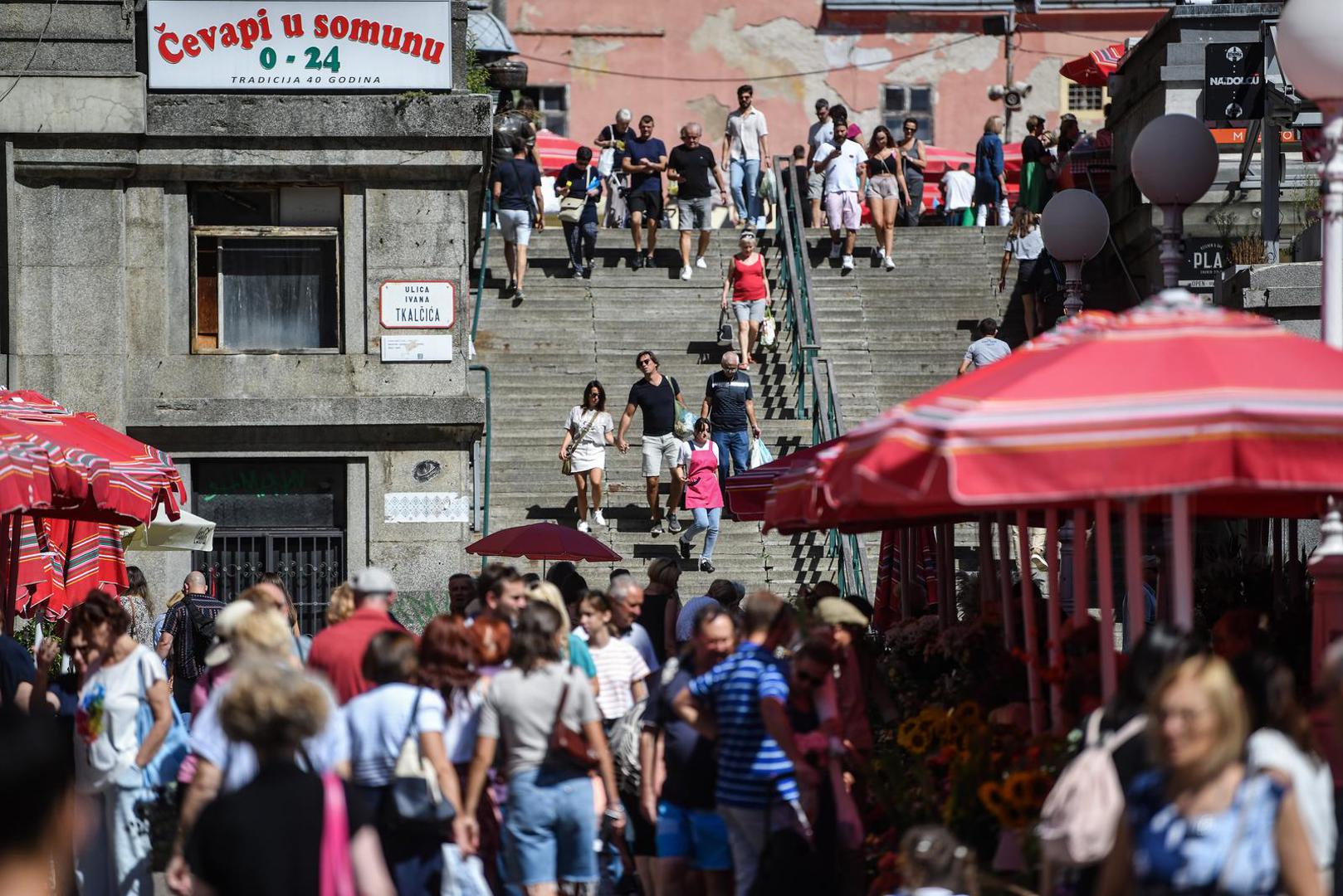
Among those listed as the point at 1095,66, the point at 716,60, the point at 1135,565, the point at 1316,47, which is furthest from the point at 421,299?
the point at 716,60

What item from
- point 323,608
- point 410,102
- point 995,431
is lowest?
point 323,608

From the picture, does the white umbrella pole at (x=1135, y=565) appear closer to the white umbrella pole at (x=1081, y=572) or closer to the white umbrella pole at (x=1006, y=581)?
the white umbrella pole at (x=1081, y=572)

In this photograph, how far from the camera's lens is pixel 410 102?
64.7ft

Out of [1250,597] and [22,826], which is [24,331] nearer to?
[1250,597]

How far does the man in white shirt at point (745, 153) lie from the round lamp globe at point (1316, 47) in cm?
1648

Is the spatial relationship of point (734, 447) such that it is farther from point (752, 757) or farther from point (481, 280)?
point (752, 757)

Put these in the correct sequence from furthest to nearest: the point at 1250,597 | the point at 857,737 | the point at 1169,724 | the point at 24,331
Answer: the point at 24,331
the point at 1250,597
the point at 857,737
the point at 1169,724

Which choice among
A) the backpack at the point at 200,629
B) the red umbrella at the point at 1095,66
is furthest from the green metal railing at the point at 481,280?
the red umbrella at the point at 1095,66

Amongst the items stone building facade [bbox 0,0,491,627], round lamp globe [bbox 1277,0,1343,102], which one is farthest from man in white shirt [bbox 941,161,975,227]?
round lamp globe [bbox 1277,0,1343,102]

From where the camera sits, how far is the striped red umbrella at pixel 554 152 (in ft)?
111

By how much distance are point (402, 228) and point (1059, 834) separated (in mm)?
13955

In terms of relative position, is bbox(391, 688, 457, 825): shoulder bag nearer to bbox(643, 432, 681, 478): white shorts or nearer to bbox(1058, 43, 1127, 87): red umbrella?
bbox(643, 432, 681, 478): white shorts

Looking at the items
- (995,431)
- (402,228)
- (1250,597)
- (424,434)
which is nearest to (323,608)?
(424,434)

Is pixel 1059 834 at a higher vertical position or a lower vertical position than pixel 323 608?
higher
